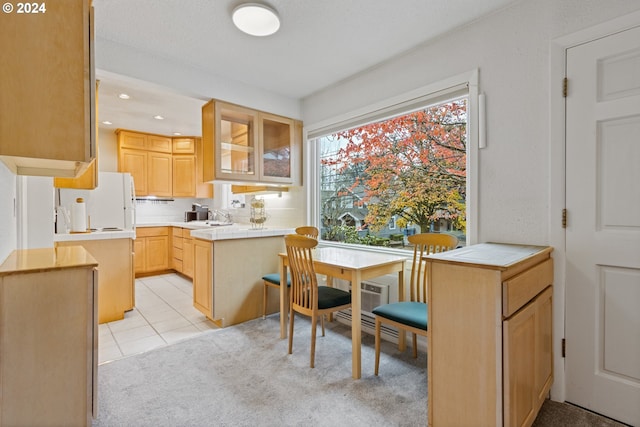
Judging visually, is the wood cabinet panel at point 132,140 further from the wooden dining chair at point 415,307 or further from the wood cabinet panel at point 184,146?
the wooden dining chair at point 415,307

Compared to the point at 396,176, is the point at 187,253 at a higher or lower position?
lower

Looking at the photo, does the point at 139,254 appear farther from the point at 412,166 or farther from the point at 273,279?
the point at 412,166

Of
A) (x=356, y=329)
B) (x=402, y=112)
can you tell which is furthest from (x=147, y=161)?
(x=356, y=329)

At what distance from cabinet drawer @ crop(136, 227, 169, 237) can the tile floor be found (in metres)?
1.11

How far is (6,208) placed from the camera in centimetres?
166

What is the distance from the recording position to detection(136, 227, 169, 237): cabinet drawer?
5.05 m

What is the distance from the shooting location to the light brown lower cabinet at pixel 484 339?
4.28 feet

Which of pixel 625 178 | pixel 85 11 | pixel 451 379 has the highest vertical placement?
pixel 85 11

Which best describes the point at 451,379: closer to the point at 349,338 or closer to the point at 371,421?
the point at 371,421

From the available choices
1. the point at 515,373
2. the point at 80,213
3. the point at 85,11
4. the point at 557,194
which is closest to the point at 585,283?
the point at 557,194

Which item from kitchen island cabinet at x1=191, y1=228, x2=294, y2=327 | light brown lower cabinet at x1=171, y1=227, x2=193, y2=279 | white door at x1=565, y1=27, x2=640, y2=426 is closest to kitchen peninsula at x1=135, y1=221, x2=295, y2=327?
kitchen island cabinet at x1=191, y1=228, x2=294, y2=327

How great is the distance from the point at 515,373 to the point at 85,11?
2490 mm

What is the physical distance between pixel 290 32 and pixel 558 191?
2117 millimetres

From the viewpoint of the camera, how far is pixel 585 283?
1748 mm
